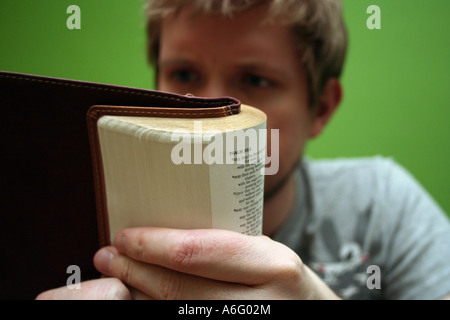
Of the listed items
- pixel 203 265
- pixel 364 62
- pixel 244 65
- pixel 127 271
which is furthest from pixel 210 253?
pixel 364 62

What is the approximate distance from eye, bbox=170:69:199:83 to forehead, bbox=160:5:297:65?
0.04 m

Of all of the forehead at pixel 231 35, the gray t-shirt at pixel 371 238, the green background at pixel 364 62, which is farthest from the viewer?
the green background at pixel 364 62

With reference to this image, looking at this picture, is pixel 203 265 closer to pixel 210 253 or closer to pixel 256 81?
pixel 210 253

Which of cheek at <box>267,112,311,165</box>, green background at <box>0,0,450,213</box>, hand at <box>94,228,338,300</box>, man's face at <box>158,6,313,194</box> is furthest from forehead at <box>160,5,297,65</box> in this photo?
green background at <box>0,0,450,213</box>

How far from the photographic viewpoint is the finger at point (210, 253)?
0.35m

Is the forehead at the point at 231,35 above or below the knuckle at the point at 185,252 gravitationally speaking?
above

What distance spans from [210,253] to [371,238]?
0.72 metres

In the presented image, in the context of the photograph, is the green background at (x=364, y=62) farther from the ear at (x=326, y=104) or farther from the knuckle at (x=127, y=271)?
the knuckle at (x=127, y=271)

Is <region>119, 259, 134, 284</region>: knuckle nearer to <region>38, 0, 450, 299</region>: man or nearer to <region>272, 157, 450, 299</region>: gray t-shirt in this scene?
<region>38, 0, 450, 299</region>: man

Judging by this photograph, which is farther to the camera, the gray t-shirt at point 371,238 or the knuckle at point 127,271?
the gray t-shirt at point 371,238

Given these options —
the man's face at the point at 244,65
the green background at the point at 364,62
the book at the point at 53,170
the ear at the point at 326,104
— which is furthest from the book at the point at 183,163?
the green background at the point at 364,62

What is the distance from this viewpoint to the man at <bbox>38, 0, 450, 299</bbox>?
0.37 metres

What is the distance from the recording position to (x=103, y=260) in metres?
0.42

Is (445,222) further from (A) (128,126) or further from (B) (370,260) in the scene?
(A) (128,126)
